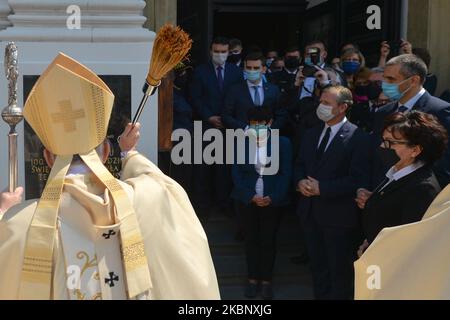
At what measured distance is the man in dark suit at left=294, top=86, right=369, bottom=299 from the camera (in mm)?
5309

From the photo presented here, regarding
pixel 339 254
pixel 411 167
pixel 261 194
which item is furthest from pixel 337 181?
pixel 411 167

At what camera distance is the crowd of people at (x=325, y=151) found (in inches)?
170

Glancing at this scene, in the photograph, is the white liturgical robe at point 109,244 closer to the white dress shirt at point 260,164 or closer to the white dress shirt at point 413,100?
the white dress shirt at point 413,100

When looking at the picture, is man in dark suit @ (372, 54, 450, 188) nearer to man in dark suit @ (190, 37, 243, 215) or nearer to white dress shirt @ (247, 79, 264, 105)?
white dress shirt @ (247, 79, 264, 105)

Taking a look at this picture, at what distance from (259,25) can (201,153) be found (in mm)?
6361

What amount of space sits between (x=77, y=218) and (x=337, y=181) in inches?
116

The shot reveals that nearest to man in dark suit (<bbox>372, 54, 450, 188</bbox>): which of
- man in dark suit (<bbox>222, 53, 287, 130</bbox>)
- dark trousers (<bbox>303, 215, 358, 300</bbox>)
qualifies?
dark trousers (<bbox>303, 215, 358, 300</bbox>)

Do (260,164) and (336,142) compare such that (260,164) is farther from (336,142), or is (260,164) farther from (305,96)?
(305,96)

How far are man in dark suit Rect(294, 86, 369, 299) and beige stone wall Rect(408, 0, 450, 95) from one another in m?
2.67

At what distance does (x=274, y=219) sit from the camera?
233 inches

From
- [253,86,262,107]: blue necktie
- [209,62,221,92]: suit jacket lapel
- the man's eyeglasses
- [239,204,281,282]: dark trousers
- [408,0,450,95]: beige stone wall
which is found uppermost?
[408,0,450,95]: beige stone wall

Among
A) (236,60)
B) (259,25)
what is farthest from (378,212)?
(259,25)

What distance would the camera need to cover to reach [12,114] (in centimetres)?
358
